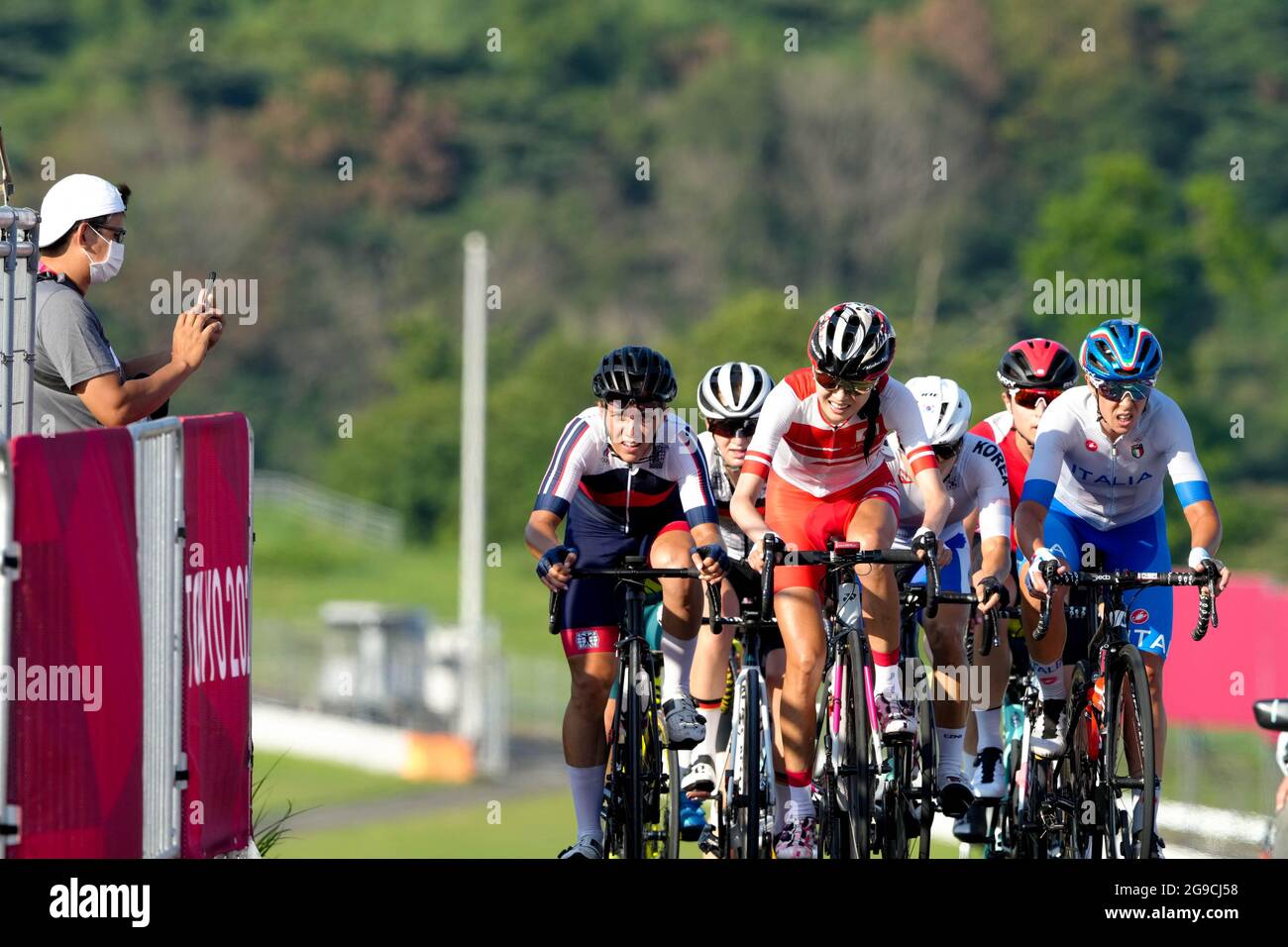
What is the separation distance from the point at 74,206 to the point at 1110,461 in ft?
14.2

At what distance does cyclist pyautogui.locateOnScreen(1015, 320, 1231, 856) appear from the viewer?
9.61 m

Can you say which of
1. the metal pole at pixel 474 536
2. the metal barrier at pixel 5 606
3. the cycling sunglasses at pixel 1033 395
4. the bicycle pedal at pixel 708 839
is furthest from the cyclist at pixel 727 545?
the metal pole at pixel 474 536

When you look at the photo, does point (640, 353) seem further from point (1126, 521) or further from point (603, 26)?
point (603, 26)

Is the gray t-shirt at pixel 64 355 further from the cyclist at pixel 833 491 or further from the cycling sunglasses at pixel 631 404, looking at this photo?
the cyclist at pixel 833 491

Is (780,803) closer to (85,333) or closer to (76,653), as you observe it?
(85,333)

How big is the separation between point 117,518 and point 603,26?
9615cm

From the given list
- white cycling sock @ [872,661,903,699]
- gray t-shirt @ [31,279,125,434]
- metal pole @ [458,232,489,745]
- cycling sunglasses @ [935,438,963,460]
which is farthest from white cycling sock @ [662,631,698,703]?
metal pole @ [458,232,489,745]

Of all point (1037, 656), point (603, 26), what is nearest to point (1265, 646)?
point (1037, 656)

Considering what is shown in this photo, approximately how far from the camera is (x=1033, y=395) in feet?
36.4

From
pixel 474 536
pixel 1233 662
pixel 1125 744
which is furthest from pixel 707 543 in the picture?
pixel 474 536

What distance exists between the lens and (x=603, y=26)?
102 m

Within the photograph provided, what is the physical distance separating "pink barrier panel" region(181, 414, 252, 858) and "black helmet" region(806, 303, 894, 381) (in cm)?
225

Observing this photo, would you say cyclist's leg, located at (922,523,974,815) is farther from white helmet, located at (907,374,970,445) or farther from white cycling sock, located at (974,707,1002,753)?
white helmet, located at (907,374,970,445)

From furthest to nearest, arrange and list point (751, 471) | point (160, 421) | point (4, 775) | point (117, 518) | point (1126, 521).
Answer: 1. point (1126, 521)
2. point (751, 471)
3. point (160, 421)
4. point (117, 518)
5. point (4, 775)
